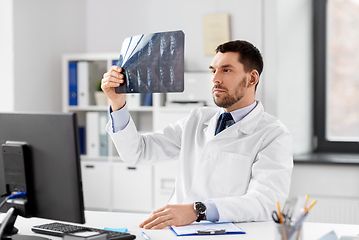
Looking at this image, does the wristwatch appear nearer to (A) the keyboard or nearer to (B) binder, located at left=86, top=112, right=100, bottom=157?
(A) the keyboard

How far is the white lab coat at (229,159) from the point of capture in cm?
149

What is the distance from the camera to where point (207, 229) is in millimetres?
1349

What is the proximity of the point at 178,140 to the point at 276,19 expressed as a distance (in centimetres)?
150

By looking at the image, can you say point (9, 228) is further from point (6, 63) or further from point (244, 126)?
point (6, 63)

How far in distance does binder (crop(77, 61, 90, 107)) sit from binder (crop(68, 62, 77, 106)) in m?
0.04

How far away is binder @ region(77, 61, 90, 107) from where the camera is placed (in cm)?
336

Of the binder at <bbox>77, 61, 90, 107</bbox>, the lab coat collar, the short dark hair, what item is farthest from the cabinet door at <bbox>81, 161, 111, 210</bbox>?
the short dark hair

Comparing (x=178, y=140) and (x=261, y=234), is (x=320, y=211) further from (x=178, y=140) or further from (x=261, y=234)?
(x=261, y=234)

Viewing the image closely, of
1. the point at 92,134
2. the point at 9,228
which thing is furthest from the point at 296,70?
the point at 9,228

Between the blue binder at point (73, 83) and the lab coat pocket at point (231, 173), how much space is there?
2056mm

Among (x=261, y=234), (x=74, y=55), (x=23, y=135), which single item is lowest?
(x=261, y=234)

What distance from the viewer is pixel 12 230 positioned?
1.32 m

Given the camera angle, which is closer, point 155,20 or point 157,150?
point 157,150

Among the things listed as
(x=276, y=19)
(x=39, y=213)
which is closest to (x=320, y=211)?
(x=276, y=19)
